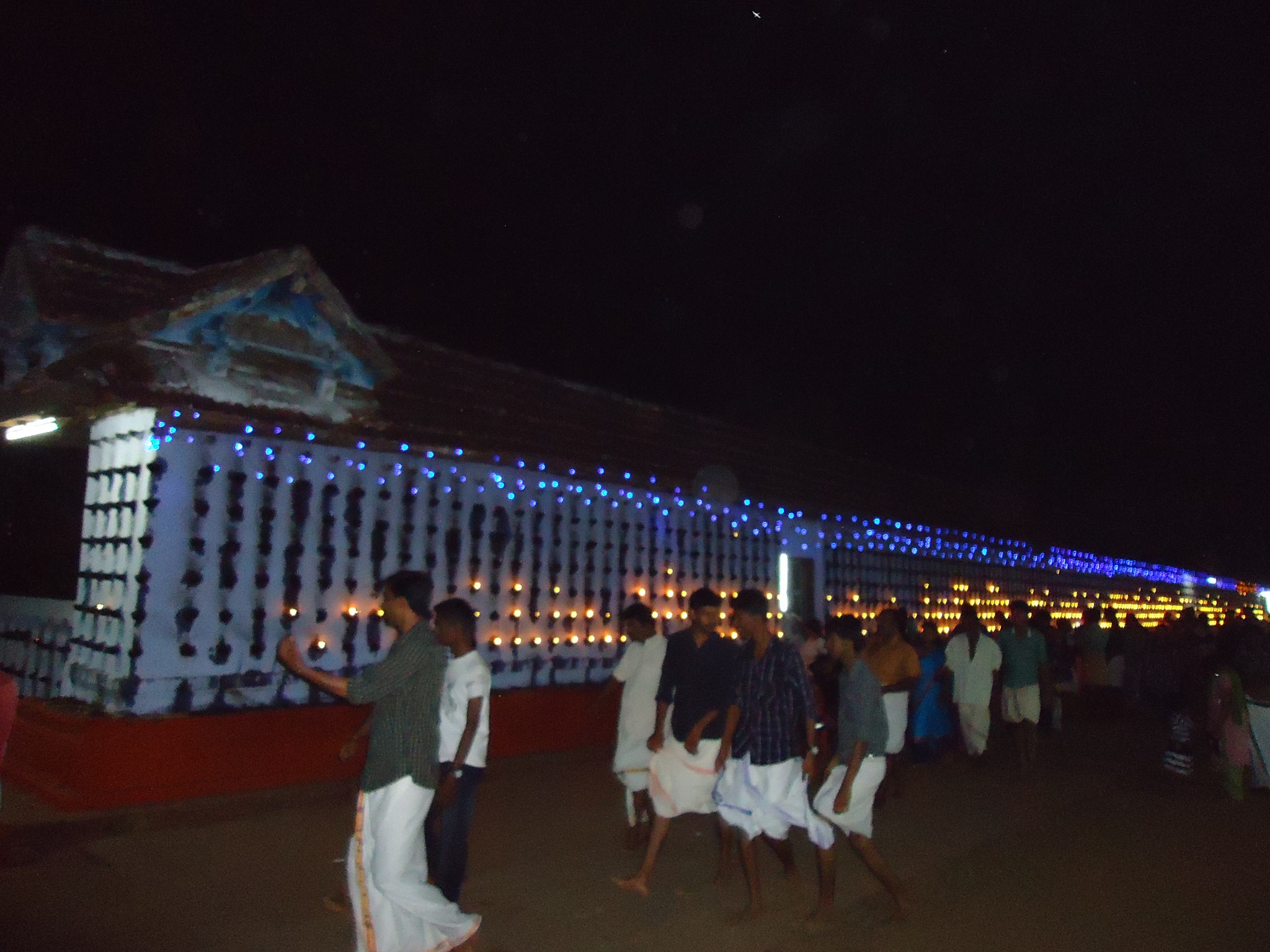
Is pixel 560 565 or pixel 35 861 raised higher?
pixel 560 565

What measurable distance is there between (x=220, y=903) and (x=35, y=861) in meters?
1.59

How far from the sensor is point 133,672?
7.67 meters

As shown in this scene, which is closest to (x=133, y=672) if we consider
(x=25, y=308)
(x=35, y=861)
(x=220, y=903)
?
(x=35, y=861)

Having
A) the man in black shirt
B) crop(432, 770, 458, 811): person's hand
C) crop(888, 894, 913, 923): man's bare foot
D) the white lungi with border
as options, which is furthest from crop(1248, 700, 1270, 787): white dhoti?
crop(432, 770, 458, 811): person's hand

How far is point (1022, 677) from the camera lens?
1118 centimetres

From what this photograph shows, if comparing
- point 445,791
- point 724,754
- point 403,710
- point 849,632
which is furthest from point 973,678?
point 403,710

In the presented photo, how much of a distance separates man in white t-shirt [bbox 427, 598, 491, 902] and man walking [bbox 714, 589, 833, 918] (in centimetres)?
161

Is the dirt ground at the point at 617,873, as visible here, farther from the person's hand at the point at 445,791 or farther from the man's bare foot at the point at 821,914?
the person's hand at the point at 445,791

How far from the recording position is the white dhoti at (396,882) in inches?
173

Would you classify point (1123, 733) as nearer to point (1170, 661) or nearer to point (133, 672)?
point (1170, 661)

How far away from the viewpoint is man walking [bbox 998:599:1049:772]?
11078 millimetres

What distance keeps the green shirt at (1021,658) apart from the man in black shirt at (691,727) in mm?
5857

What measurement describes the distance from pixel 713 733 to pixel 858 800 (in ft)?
3.24

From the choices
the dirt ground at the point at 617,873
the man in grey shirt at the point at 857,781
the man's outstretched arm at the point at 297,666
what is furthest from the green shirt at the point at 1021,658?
the man's outstretched arm at the point at 297,666
